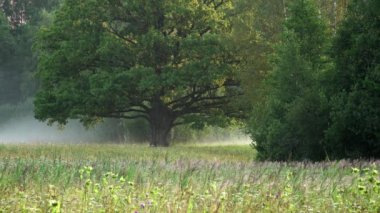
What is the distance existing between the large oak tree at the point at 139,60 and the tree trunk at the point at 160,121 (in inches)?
2.3

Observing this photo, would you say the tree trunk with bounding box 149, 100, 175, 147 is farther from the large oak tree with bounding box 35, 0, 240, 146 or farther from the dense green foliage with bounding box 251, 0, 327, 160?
the dense green foliage with bounding box 251, 0, 327, 160

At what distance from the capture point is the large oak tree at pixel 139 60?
1123 inches

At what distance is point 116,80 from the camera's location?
28828 millimetres

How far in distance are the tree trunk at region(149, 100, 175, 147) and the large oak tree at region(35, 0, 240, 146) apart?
0.06 m

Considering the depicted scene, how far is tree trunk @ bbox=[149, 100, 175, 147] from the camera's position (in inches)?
1264

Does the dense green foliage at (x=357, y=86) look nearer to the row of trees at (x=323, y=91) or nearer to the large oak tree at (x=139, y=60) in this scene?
the row of trees at (x=323, y=91)

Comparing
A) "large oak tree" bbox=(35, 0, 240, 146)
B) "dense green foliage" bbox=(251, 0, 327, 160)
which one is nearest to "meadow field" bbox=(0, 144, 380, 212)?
"dense green foliage" bbox=(251, 0, 327, 160)

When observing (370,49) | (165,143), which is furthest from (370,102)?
(165,143)

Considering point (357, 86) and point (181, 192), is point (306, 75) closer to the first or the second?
point (357, 86)

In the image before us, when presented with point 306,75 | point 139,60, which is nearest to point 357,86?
point 306,75

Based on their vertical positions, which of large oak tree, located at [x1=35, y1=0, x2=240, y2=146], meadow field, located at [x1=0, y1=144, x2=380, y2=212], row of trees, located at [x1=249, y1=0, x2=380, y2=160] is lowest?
meadow field, located at [x1=0, y1=144, x2=380, y2=212]

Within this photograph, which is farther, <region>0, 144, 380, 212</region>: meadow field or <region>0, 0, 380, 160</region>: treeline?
<region>0, 0, 380, 160</region>: treeline

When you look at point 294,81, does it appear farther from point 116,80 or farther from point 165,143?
point 165,143

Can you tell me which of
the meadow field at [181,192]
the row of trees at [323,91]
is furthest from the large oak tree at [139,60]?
the meadow field at [181,192]
